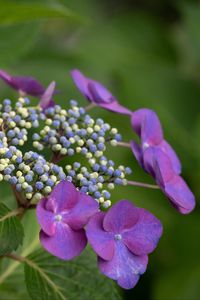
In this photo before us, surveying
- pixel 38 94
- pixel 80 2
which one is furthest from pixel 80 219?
pixel 80 2

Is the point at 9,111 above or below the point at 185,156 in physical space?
above

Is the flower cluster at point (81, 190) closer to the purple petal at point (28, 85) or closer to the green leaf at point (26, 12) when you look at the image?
the purple petal at point (28, 85)

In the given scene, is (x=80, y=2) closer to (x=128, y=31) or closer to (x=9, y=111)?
(x=128, y=31)

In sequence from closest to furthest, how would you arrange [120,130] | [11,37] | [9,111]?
[9,111], [11,37], [120,130]

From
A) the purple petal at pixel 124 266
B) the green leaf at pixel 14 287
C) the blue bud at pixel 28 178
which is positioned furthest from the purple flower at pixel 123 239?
the green leaf at pixel 14 287

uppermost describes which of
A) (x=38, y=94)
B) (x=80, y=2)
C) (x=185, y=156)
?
(x=38, y=94)

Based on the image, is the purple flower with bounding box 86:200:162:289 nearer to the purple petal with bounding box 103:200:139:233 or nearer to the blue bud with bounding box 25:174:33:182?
the purple petal with bounding box 103:200:139:233
